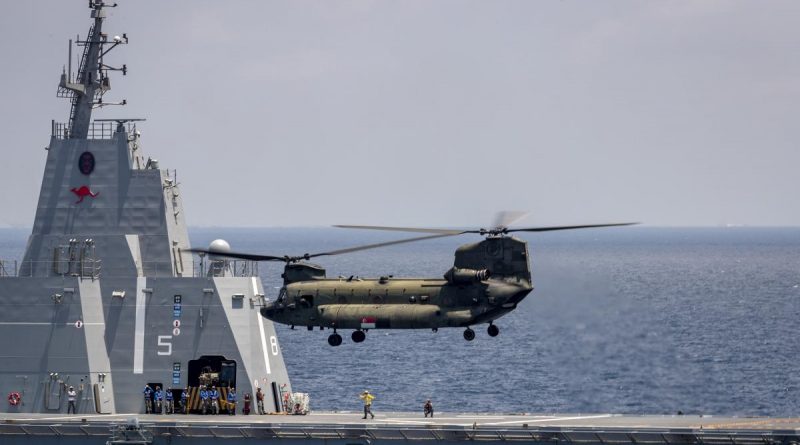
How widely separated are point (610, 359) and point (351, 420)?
11533 millimetres

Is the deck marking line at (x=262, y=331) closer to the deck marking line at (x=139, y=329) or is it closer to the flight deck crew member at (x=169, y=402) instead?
the flight deck crew member at (x=169, y=402)

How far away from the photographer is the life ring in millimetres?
42906

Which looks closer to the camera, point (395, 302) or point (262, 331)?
point (395, 302)

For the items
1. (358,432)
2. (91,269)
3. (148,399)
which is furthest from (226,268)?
(358,432)

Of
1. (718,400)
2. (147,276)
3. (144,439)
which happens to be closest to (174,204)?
(147,276)

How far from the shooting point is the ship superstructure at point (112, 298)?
141ft

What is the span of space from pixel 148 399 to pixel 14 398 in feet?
15.1

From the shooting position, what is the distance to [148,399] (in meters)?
42.8

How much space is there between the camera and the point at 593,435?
39062mm

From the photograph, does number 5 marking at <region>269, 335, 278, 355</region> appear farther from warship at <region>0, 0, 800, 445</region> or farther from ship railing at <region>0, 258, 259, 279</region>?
ship railing at <region>0, 258, 259, 279</region>

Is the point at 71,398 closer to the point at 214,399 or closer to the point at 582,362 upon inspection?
the point at 214,399

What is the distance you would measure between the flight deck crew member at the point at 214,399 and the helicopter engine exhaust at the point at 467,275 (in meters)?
9.44

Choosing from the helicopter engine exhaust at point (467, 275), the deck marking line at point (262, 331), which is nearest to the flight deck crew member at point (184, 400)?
the deck marking line at point (262, 331)

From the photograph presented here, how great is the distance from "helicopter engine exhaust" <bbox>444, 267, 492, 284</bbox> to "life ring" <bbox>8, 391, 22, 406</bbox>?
15.5 metres
